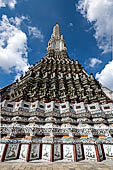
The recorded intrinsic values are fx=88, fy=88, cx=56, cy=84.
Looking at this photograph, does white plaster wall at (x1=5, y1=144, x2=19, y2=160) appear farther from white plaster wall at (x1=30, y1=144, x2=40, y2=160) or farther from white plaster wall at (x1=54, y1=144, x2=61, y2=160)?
white plaster wall at (x1=54, y1=144, x2=61, y2=160)

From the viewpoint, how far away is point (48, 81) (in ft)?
48.1

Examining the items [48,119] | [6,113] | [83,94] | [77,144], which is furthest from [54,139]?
[83,94]

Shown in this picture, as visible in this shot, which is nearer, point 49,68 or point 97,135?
point 97,135

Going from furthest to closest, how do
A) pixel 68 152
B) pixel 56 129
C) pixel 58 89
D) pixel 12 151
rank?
pixel 58 89 → pixel 56 129 → pixel 68 152 → pixel 12 151

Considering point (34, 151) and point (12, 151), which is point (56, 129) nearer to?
point (34, 151)

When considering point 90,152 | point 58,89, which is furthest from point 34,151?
point 58,89

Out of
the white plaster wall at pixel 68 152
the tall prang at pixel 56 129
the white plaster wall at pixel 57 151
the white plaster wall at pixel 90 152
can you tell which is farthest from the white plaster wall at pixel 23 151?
the white plaster wall at pixel 90 152

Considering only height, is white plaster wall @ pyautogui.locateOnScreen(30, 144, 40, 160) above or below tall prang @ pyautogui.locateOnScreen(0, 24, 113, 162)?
below

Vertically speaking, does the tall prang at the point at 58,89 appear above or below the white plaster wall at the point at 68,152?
above

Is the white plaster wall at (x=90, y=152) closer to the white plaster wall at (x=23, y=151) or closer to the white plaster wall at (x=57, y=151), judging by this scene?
the white plaster wall at (x=57, y=151)

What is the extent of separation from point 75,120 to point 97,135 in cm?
219

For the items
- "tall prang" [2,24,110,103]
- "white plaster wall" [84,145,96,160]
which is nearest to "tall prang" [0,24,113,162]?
"white plaster wall" [84,145,96,160]

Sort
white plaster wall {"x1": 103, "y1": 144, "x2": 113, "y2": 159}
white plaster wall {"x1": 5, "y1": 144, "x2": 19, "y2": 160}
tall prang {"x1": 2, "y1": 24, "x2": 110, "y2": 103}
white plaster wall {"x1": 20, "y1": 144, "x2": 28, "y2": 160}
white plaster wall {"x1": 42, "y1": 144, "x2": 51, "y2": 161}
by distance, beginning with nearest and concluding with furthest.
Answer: white plaster wall {"x1": 5, "y1": 144, "x2": 19, "y2": 160} → white plaster wall {"x1": 20, "y1": 144, "x2": 28, "y2": 160} → white plaster wall {"x1": 42, "y1": 144, "x2": 51, "y2": 161} → white plaster wall {"x1": 103, "y1": 144, "x2": 113, "y2": 159} → tall prang {"x1": 2, "y1": 24, "x2": 110, "y2": 103}

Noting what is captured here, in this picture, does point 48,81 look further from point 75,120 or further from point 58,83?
point 75,120
